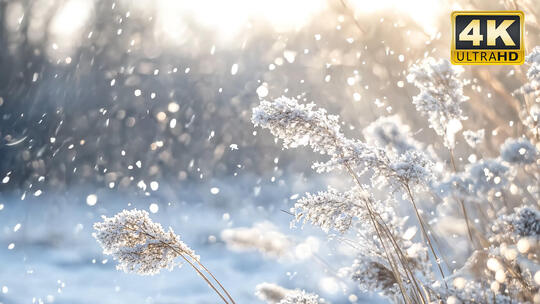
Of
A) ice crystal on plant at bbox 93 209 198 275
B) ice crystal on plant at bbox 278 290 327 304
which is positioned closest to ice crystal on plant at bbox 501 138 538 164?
ice crystal on plant at bbox 278 290 327 304

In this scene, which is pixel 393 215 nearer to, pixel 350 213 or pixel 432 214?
pixel 350 213

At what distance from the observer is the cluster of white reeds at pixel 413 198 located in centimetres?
146

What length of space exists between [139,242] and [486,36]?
1849 millimetres

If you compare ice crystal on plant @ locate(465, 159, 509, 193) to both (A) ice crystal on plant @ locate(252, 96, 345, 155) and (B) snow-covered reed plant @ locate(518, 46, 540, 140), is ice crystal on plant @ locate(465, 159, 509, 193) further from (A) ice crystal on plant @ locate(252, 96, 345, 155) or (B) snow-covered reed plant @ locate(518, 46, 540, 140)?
(A) ice crystal on plant @ locate(252, 96, 345, 155)

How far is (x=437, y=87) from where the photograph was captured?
180 cm

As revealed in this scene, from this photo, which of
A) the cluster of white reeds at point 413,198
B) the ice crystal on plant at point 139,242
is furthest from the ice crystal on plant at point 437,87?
the ice crystal on plant at point 139,242

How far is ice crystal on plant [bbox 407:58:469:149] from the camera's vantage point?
178 cm

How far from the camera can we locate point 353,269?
1.72 m

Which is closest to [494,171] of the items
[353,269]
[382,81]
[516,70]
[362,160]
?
[362,160]

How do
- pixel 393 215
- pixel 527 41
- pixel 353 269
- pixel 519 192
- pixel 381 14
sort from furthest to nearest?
pixel 381 14 < pixel 527 41 < pixel 519 192 < pixel 393 215 < pixel 353 269

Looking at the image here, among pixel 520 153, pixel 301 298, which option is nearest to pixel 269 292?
pixel 301 298

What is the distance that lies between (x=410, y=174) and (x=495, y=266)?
0.47 metres

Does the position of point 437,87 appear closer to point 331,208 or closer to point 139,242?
point 331,208

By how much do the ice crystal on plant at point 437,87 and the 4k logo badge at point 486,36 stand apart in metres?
0.19
